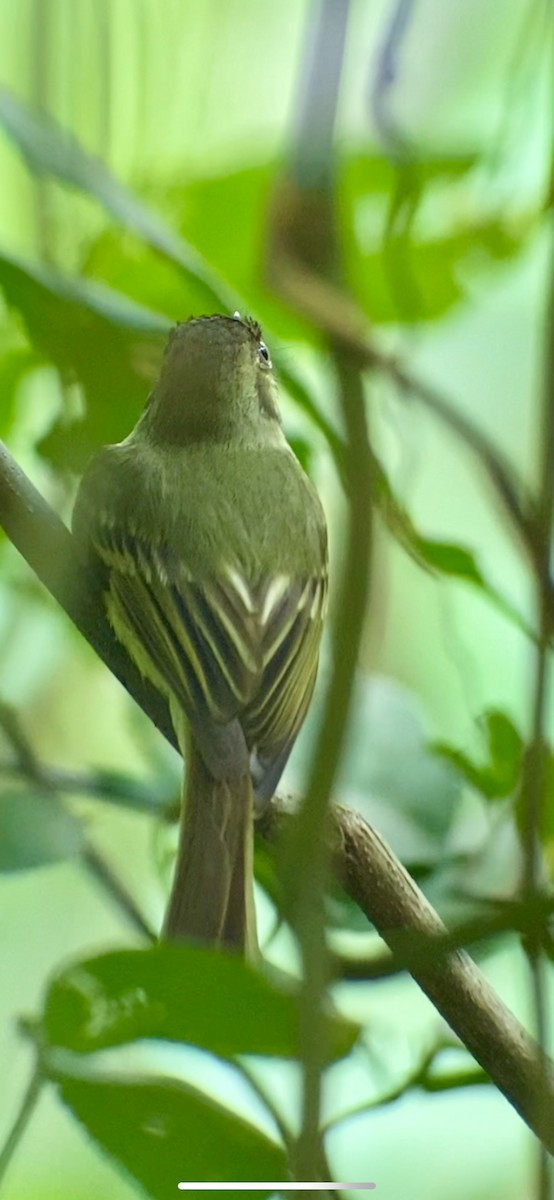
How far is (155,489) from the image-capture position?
1.01m

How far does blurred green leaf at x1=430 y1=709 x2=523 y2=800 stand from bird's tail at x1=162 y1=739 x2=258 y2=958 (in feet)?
0.61

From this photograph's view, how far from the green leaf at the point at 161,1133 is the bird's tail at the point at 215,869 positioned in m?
0.08

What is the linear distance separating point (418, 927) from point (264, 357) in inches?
18.2

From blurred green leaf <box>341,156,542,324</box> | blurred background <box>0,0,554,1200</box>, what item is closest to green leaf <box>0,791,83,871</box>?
blurred background <box>0,0,554,1200</box>

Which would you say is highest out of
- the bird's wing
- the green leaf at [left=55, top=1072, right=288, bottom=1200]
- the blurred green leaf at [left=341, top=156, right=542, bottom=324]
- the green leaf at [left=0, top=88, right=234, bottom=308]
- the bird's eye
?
the blurred green leaf at [left=341, top=156, right=542, bottom=324]

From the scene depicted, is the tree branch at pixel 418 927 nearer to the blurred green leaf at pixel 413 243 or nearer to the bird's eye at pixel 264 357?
the bird's eye at pixel 264 357

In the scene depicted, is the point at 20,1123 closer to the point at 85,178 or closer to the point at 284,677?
the point at 284,677

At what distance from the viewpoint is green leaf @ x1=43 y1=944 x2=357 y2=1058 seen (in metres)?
0.68

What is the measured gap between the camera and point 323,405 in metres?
1.00

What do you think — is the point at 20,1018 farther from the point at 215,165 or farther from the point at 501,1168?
the point at 215,165

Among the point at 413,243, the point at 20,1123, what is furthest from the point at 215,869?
the point at 413,243

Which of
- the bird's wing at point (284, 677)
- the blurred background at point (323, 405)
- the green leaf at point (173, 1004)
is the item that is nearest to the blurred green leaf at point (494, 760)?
the blurred background at point (323, 405)

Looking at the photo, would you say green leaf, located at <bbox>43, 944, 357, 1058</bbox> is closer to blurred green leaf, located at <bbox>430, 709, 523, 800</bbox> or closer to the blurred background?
the blurred background

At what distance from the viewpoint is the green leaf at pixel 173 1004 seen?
2.23ft
